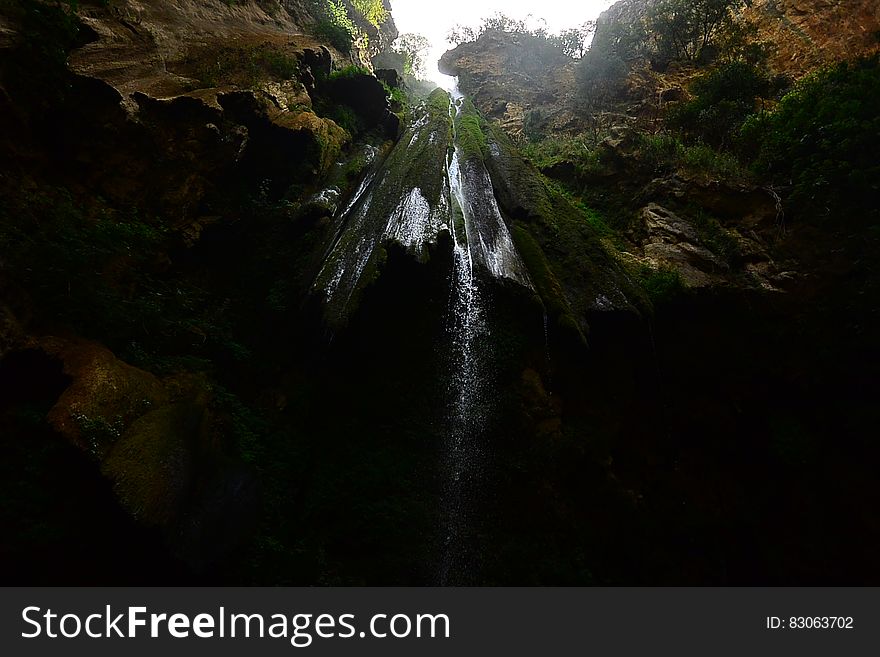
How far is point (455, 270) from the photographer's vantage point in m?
6.90

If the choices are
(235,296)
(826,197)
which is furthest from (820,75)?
(235,296)

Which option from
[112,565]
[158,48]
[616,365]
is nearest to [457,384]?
[616,365]

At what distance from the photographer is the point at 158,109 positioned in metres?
6.64

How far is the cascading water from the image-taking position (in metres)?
5.34

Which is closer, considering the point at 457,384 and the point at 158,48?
the point at 457,384

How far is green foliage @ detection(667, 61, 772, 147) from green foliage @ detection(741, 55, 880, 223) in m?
1.33

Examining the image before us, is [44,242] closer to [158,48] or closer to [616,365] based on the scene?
[158,48]

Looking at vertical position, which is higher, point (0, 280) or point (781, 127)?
point (781, 127)

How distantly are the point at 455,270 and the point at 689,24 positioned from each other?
15.0 metres

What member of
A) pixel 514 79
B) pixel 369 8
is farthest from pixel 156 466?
pixel 514 79

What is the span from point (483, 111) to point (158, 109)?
1837 centimetres

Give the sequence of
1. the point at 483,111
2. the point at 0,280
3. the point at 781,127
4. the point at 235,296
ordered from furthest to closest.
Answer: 1. the point at 483,111
2. the point at 781,127
3. the point at 235,296
4. the point at 0,280
